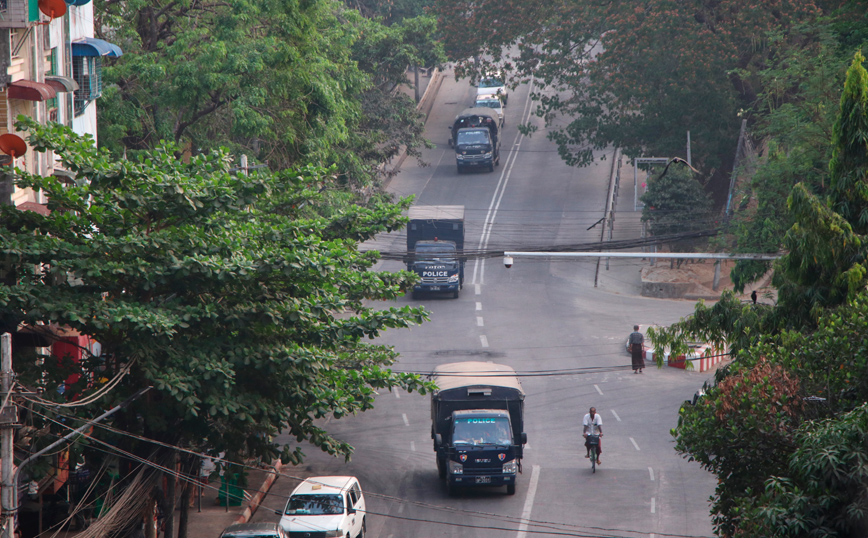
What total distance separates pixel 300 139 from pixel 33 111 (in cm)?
1088

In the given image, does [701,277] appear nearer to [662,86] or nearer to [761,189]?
[662,86]

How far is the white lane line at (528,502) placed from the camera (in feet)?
65.2

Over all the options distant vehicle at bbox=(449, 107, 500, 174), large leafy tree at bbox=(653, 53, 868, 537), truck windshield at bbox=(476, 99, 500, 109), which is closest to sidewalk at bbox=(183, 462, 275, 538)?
large leafy tree at bbox=(653, 53, 868, 537)

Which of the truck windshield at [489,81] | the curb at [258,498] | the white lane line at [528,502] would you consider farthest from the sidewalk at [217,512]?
the truck windshield at [489,81]

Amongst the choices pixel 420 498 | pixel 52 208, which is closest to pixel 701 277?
pixel 420 498

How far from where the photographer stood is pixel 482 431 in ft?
74.1

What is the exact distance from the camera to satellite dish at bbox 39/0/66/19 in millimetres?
19234

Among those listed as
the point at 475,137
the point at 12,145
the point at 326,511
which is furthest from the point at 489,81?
the point at 12,145

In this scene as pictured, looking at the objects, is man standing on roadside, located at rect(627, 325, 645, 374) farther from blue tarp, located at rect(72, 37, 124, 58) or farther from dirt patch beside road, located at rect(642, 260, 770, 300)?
blue tarp, located at rect(72, 37, 124, 58)

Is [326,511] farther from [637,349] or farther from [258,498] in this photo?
[637,349]

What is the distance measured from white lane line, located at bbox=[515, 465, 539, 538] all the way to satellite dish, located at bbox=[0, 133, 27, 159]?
40.1 ft

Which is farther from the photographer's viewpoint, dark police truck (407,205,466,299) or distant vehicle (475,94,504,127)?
distant vehicle (475,94,504,127)

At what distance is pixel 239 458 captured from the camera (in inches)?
682

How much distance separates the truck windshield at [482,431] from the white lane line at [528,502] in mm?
1309
